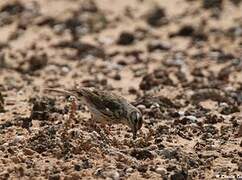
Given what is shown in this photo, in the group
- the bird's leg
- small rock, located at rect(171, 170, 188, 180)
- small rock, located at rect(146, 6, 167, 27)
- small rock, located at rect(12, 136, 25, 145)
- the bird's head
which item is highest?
small rock, located at rect(146, 6, 167, 27)

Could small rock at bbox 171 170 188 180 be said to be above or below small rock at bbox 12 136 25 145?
below

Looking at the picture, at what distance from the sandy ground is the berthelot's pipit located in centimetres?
22

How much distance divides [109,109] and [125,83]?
5671 mm

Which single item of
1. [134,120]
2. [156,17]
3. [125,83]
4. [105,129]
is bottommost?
[105,129]

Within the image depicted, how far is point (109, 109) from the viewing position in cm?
946

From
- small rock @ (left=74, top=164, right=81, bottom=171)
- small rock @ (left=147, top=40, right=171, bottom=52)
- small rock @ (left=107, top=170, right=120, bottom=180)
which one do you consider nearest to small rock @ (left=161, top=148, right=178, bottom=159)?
small rock @ (left=107, top=170, right=120, bottom=180)

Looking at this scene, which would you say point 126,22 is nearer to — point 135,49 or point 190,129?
point 135,49

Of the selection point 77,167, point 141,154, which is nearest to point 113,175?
point 77,167

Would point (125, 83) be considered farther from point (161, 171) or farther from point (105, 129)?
point (161, 171)

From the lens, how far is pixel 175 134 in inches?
400

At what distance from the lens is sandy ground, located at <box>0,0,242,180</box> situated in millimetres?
8680

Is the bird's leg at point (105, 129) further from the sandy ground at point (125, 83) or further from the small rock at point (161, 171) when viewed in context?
the small rock at point (161, 171)

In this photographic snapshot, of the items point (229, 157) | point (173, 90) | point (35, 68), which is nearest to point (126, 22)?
point (35, 68)

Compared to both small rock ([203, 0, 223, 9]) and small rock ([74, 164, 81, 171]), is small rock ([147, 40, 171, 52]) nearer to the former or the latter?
small rock ([203, 0, 223, 9])
